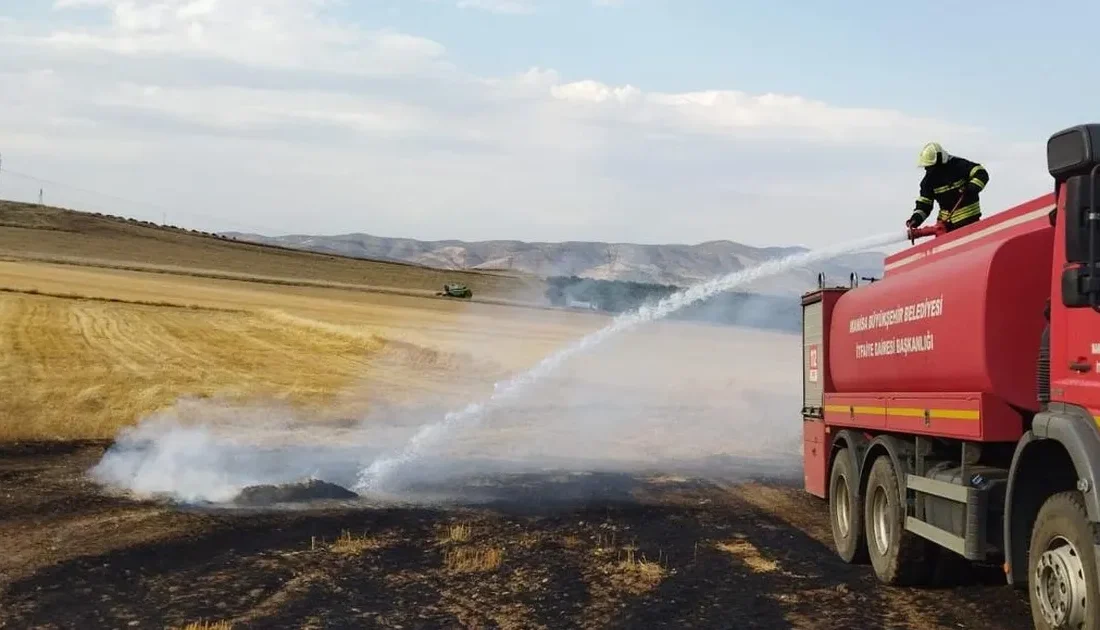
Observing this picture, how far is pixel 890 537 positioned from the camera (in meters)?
10.4

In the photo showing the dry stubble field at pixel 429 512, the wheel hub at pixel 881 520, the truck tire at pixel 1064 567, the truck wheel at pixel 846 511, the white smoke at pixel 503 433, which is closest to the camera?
the truck tire at pixel 1064 567

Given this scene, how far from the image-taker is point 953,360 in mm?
8750

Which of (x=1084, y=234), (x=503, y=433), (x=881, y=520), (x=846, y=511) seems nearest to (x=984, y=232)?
(x=1084, y=234)

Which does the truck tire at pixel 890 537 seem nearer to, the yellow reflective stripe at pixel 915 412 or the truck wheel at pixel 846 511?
the truck wheel at pixel 846 511

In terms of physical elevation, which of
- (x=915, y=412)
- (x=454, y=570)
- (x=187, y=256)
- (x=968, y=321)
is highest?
(x=187, y=256)

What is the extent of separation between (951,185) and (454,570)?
655 cm

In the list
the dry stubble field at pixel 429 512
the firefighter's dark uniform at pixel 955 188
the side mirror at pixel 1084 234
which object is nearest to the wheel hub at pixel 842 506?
the dry stubble field at pixel 429 512

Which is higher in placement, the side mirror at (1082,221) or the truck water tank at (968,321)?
the side mirror at (1082,221)

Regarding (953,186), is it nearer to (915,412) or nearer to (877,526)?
(915,412)

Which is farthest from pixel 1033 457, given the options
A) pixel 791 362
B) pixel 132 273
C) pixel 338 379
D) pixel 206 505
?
pixel 132 273

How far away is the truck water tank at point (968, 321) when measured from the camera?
Result: 316 inches

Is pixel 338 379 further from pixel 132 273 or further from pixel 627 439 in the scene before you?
pixel 132 273

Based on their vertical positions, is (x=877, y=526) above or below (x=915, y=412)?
below

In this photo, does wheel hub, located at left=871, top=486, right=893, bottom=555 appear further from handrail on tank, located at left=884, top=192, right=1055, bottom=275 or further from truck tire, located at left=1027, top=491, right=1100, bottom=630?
truck tire, located at left=1027, top=491, right=1100, bottom=630
